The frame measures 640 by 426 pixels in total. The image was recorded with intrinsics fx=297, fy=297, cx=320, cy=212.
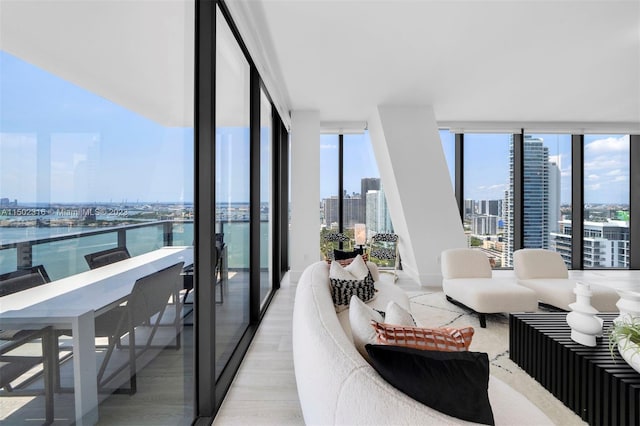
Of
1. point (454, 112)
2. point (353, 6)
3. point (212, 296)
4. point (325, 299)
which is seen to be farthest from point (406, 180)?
point (212, 296)

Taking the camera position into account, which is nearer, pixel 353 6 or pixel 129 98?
pixel 129 98

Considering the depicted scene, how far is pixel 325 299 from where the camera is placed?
1691mm

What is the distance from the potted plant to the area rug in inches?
18.3

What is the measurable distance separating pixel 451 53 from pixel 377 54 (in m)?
0.78

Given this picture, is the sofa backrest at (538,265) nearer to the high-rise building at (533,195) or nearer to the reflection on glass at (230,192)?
the high-rise building at (533,195)

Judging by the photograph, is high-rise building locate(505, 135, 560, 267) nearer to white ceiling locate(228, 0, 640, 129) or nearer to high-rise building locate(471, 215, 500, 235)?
high-rise building locate(471, 215, 500, 235)

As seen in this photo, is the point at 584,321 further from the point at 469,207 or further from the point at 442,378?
the point at 469,207

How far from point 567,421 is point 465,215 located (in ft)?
14.1

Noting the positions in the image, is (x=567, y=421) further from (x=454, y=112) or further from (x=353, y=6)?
(x=454, y=112)

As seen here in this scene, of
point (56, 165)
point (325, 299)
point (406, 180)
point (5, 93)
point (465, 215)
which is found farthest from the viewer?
point (465, 215)

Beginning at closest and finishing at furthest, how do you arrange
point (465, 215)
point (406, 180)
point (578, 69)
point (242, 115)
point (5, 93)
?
point (5, 93), point (242, 115), point (578, 69), point (406, 180), point (465, 215)

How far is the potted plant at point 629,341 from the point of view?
1.55 m

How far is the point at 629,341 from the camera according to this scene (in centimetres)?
159

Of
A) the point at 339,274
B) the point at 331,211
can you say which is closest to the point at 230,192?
the point at 339,274
